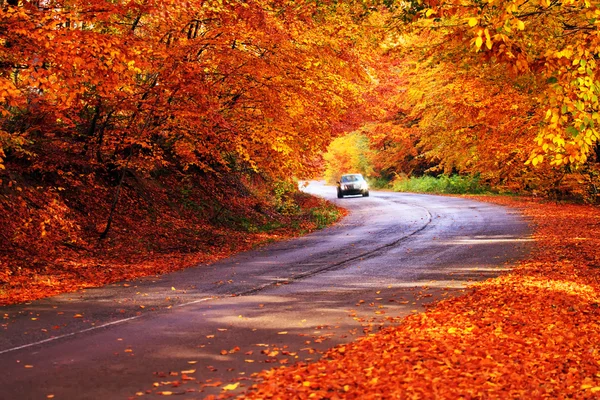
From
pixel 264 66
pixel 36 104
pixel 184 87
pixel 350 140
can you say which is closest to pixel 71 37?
pixel 184 87

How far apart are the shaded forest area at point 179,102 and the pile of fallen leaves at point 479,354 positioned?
3043 mm

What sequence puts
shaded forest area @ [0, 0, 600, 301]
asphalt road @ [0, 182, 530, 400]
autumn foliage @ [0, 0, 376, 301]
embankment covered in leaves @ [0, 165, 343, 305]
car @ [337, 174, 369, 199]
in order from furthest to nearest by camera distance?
car @ [337, 174, 369, 199] < embankment covered in leaves @ [0, 165, 343, 305] < autumn foliage @ [0, 0, 376, 301] < shaded forest area @ [0, 0, 600, 301] < asphalt road @ [0, 182, 530, 400]

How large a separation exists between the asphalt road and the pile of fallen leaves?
0.52 metres

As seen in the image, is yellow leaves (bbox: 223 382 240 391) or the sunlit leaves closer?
yellow leaves (bbox: 223 382 240 391)

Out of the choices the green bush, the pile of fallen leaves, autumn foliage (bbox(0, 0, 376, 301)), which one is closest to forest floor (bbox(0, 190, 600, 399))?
the pile of fallen leaves

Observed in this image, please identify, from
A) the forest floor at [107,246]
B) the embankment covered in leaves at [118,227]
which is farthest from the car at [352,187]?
the forest floor at [107,246]

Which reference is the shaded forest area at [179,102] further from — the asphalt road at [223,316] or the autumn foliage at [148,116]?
Result: the asphalt road at [223,316]

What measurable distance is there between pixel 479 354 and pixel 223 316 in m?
3.88

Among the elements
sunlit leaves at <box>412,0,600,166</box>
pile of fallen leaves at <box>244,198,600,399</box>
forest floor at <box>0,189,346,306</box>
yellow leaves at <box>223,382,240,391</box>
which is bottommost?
pile of fallen leaves at <box>244,198,600,399</box>

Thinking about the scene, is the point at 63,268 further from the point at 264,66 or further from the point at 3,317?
the point at 264,66

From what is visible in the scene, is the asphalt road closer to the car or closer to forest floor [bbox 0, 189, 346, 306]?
forest floor [bbox 0, 189, 346, 306]

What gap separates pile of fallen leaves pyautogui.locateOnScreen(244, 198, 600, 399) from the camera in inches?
235

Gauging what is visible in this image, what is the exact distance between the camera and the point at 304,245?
61.7 ft

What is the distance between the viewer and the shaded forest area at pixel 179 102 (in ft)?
38.9
